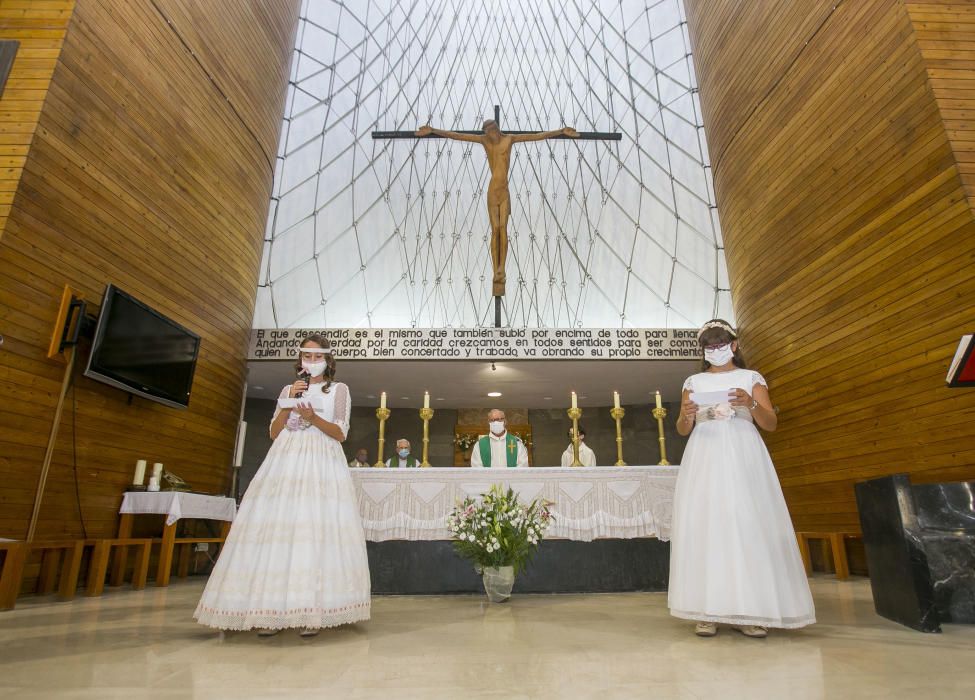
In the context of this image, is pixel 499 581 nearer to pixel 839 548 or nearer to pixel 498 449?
pixel 498 449

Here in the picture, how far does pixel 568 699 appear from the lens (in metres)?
1.65

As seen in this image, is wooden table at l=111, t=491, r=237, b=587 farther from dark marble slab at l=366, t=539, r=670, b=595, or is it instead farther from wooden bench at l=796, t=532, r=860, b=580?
wooden bench at l=796, t=532, r=860, b=580

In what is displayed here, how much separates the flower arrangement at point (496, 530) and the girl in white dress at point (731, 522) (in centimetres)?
140

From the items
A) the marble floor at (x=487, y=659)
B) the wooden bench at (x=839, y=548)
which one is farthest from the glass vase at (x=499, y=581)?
the wooden bench at (x=839, y=548)

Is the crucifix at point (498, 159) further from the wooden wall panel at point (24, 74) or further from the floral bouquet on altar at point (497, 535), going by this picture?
the floral bouquet on altar at point (497, 535)

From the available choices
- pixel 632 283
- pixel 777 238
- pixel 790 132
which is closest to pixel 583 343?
pixel 632 283

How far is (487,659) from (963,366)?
8.12ft

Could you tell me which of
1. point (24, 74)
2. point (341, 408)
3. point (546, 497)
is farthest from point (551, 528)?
point (24, 74)

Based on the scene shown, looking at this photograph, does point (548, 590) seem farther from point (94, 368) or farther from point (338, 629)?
point (94, 368)

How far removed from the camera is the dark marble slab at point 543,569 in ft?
14.9

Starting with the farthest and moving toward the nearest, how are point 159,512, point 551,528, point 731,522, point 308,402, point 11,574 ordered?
1. point 159,512
2. point 551,528
3. point 11,574
4. point 308,402
5. point 731,522

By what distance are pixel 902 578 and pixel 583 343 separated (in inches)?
233

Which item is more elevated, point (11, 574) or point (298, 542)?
point (298, 542)

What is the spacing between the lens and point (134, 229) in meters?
5.66
